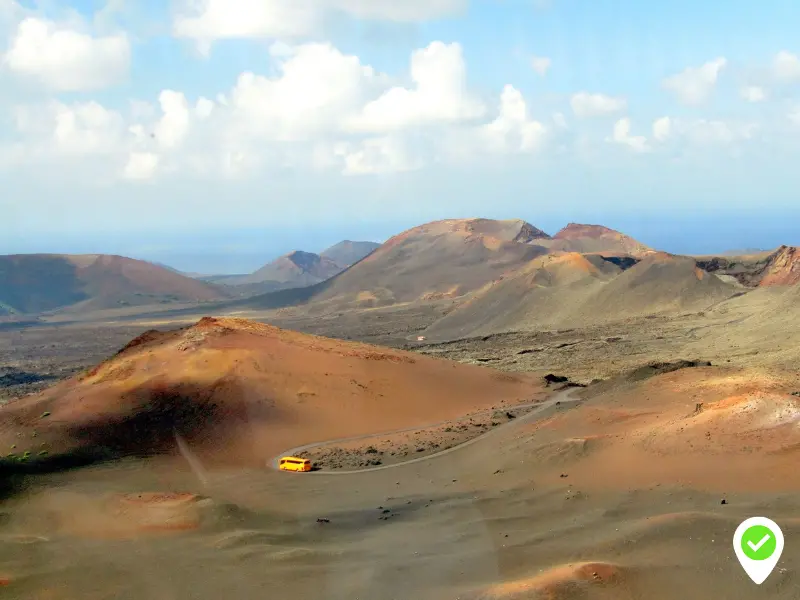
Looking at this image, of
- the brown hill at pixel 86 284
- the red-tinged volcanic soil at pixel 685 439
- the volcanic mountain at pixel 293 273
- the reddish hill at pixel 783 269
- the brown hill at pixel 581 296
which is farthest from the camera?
the volcanic mountain at pixel 293 273

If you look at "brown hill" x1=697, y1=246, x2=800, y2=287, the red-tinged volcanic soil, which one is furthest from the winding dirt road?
"brown hill" x1=697, y1=246, x2=800, y2=287

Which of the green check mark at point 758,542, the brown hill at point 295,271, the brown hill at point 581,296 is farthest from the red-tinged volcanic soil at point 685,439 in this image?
the brown hill at point 295,271

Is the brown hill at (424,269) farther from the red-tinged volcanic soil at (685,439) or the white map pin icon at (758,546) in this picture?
the white map pin icon at (758,546)

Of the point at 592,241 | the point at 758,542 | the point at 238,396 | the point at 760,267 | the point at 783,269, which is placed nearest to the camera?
the point at 758,542

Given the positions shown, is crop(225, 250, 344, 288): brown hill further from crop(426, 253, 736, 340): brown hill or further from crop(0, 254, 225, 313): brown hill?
crop(426, 253, 736, 340): brown hill

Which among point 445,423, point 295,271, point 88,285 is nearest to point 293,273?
point 295,271

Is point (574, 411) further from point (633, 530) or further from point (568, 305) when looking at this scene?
point (568, 305)

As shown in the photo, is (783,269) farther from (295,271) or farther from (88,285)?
(295,271)
